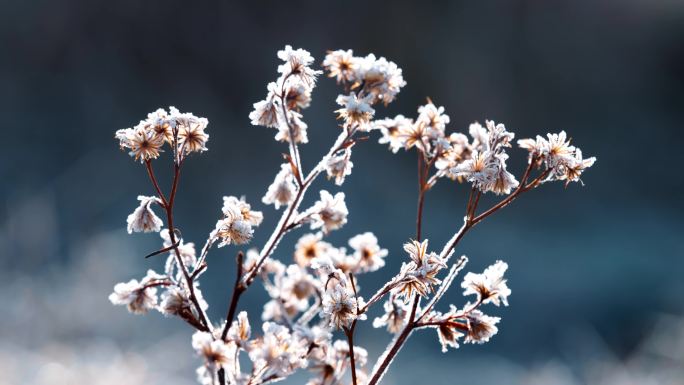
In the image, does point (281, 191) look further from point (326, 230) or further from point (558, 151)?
point (558, 151)

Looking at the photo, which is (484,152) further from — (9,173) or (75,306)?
(9,173)

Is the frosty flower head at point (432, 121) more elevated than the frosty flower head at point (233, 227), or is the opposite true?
the frosty flower head at point (432, 121)

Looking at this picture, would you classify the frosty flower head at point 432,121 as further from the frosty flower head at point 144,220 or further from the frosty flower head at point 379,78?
the frosty flower head at point 144,220

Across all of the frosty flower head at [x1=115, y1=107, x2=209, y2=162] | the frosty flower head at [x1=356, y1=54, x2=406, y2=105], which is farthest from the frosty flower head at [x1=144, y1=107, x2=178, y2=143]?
the frosty flower head at [x1=356, y1=54, x2=406, y2=105]

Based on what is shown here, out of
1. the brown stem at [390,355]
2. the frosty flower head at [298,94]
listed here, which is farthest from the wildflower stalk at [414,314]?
the frosty flower head at [298,94]

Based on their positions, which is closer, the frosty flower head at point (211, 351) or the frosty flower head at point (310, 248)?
the frosty flower head at point (211, 351)

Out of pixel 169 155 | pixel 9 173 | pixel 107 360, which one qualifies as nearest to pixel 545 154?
pixel 107 360
